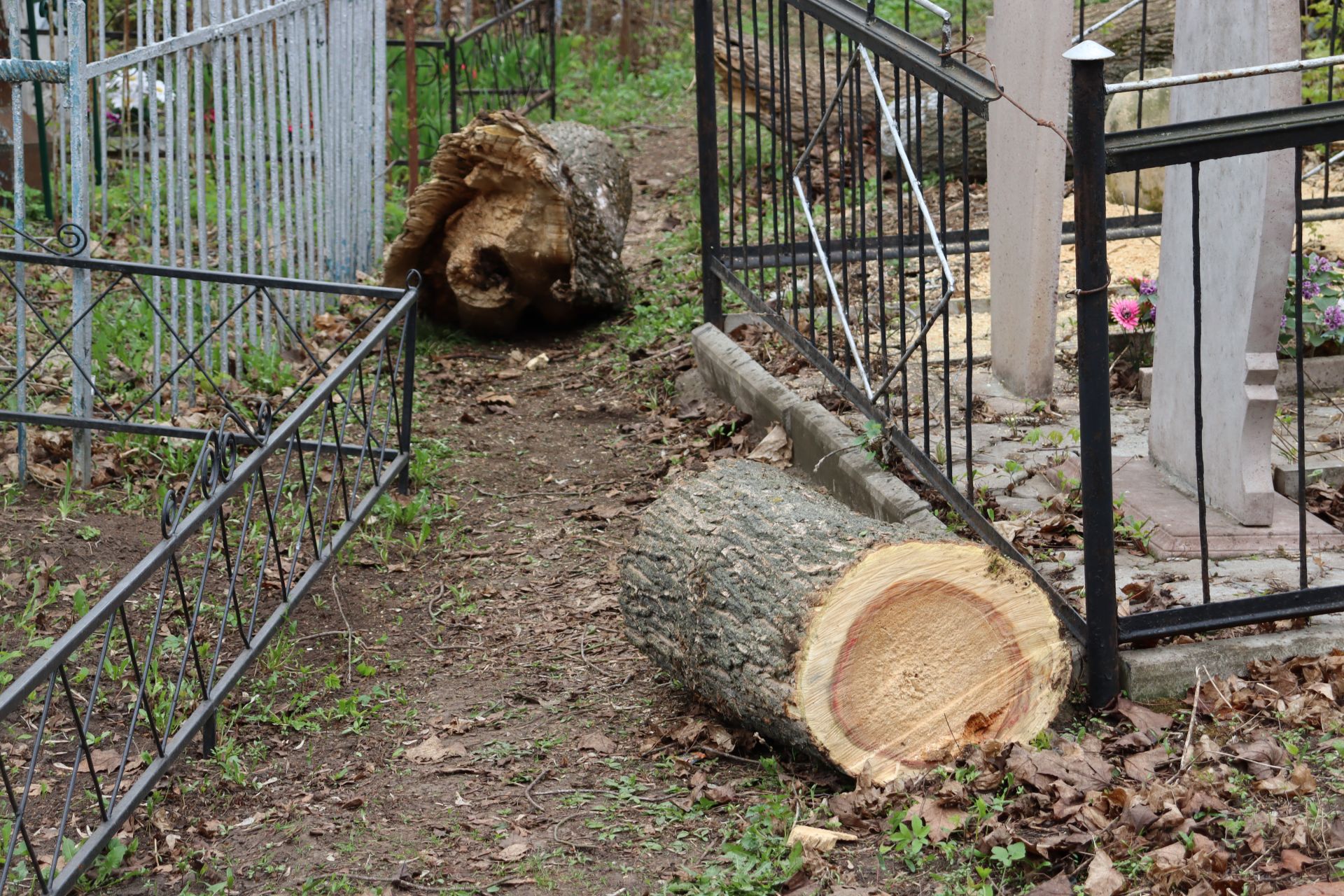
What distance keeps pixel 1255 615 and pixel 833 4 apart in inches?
88.2

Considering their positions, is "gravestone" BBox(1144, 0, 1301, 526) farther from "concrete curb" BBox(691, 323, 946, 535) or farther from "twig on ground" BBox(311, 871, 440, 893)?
"twig on ground" BBox(311, 871, 440, 893)

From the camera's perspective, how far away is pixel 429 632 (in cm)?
401

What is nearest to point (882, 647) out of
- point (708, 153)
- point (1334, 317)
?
point (1334, 317)

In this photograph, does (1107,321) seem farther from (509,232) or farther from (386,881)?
(509,232)

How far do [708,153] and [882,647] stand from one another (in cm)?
311

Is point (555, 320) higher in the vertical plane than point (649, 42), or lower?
lower

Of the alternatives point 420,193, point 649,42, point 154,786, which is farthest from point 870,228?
point 649,42

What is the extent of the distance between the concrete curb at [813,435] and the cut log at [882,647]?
1.85ft

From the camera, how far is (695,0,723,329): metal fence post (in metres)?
5.33

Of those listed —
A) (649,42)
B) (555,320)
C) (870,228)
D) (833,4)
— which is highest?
(649,42)

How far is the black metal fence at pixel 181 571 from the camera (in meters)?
2.76

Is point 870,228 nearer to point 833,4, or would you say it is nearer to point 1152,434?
point 833,4

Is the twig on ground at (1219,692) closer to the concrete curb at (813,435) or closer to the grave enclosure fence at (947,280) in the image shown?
the grave enclosure fence at (947,280)

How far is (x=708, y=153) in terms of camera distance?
216 inches
